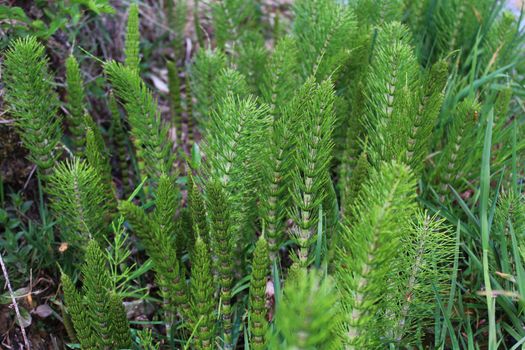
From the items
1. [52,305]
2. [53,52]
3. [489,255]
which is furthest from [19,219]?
[489,255]

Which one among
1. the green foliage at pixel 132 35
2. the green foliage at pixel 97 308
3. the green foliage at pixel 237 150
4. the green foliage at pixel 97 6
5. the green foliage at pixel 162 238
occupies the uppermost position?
the green foliage at pixel 97 6

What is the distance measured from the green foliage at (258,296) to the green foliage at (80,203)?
1.54 feet

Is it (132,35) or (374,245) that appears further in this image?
(132,35)

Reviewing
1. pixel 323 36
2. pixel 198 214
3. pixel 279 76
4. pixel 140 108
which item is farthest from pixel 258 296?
pixel 323 36

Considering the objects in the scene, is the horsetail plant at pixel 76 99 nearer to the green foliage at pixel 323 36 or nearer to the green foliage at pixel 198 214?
the green foliage at pixel 198 214

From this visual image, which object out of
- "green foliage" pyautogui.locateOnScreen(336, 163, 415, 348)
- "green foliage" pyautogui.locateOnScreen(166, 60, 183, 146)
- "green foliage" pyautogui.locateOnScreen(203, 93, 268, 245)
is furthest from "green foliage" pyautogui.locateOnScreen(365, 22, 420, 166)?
"green foliage" pyautogui.locateOnScreen(166, 60, 183, 146)

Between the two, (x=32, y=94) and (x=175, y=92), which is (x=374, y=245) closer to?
(x=32, y=94)

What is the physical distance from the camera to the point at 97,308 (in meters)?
1.37

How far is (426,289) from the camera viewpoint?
4.61ft

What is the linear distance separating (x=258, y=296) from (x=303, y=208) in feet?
0.89

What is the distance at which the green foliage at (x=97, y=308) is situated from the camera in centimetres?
133

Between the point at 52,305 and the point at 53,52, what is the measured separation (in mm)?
990

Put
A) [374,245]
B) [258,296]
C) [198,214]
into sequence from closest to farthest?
[374,245] → [258,296] → [198,214]

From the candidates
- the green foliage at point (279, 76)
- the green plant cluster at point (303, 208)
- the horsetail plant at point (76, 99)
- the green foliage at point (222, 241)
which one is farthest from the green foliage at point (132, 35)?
the green foliage at point (222, 241)
